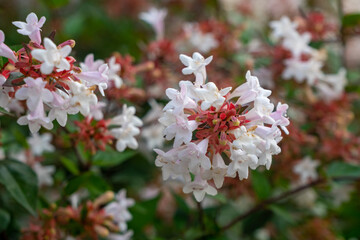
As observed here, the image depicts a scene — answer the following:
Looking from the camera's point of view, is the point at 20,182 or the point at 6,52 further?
the point at 20,182

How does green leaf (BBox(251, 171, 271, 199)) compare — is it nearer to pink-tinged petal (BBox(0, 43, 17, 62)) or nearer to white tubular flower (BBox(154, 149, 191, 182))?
white tubular flower (BBox(154, 149, 191, 182))

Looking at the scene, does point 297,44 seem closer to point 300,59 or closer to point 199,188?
point 300,59

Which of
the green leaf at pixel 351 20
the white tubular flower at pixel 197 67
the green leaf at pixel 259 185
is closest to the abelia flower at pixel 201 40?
the green leaf at pixel 351 20

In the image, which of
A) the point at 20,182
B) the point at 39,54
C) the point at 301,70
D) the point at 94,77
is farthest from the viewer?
the point at 301,70

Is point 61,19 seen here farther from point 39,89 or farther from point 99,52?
point 39,89

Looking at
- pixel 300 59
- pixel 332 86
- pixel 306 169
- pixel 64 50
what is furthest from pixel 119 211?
pixel 332 86

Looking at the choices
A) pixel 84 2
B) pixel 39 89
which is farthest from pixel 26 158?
pixel 84 2
